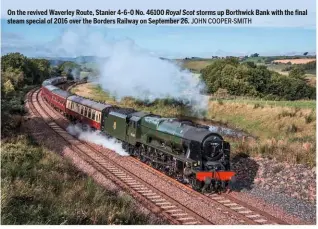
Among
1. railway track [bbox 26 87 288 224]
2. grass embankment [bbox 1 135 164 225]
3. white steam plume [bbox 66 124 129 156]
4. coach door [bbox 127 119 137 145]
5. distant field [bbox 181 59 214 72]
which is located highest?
distant field [bbox 181 59 214 72]

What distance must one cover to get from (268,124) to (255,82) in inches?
904

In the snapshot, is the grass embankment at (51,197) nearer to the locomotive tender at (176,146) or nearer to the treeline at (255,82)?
the locomotive tender at (176,146)

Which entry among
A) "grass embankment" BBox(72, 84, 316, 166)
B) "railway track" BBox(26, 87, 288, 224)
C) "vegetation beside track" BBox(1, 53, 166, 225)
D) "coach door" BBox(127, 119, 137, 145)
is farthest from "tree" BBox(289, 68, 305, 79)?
"vegetation beside track" BBox(1, 53, 166, 225)

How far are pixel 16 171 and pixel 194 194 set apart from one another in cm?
720

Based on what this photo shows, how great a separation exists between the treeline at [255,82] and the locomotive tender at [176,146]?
3184 cm

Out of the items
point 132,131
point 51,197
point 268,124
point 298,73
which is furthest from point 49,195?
point 298,73

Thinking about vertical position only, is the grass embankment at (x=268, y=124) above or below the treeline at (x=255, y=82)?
below

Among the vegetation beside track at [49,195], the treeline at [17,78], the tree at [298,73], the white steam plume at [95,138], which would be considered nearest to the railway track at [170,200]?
the vegetation beside track at [49,195]

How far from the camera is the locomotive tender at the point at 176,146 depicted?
17.8 meters

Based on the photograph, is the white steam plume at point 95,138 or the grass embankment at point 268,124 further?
the white steam plume at point 95,138

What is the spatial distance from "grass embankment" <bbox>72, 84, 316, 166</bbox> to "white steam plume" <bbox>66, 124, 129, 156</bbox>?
7.34 m

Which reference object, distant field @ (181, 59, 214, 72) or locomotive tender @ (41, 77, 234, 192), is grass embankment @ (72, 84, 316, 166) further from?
distant field @ (181, 59, 214, 72)

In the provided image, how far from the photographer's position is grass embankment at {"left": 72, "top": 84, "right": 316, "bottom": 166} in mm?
21950

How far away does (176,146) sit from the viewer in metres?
19.3
